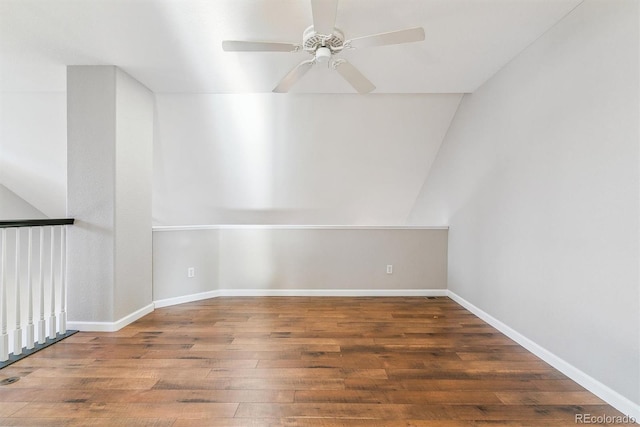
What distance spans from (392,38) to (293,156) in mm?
2763

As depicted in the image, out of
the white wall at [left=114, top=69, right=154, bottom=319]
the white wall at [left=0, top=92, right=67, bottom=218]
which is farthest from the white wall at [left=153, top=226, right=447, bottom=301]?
the white wall at [left=0, top=92, right=67, bottom=218]

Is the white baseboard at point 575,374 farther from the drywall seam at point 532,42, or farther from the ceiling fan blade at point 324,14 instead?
the ceiling fan blade at point 324,14

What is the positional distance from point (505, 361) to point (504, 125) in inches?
79.2

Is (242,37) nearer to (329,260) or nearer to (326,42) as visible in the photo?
(326,42)

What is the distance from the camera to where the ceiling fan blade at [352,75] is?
2.20 meters

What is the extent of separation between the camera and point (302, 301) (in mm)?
3975

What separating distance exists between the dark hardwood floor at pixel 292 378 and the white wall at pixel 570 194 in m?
0.33

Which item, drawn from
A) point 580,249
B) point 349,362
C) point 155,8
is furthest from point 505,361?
point 155,8

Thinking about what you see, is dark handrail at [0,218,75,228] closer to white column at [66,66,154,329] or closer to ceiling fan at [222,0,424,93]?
white column at [66,66,154,329]

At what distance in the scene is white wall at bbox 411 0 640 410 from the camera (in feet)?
5.70

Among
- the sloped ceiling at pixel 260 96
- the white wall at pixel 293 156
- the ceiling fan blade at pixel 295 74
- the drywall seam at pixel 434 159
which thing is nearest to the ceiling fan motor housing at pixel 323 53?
the ceiling fan blade at pixel 295 74

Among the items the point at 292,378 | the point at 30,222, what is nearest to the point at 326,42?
the point at 292,378

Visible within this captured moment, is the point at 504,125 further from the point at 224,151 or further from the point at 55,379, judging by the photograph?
the point at 55,379

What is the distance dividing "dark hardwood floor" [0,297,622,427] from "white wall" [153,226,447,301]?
42.0 inches
